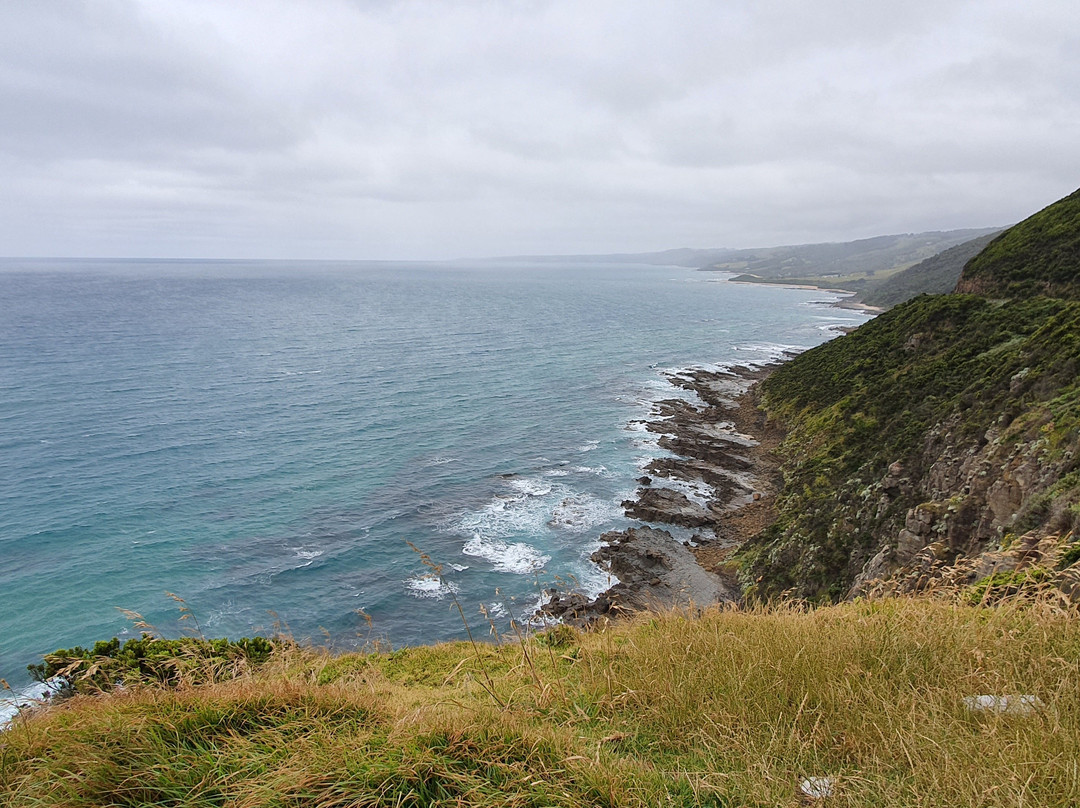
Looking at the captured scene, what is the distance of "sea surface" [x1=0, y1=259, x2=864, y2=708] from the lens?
899 inches

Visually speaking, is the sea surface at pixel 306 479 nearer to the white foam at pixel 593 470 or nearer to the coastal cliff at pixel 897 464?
the white foam at pixel 593 470

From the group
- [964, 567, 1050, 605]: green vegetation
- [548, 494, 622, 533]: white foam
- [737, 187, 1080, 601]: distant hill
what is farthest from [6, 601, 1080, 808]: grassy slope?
[548, 494, 622, 533]: white foam

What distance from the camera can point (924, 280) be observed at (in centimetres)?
14762

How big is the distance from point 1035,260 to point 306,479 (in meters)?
49.7

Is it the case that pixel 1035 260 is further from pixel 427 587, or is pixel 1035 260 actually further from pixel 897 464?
pixel 427 587

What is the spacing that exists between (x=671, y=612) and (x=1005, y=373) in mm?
22799

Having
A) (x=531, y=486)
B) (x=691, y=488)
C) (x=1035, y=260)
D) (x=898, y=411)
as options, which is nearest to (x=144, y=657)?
(x=531, y=486)

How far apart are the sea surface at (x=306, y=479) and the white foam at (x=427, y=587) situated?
11cm

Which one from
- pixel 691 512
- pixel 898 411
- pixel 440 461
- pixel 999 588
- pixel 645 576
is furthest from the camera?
pixel 440 461

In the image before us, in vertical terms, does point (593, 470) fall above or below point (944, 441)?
below

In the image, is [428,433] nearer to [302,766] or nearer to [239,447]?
[239,447]

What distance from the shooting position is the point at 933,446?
21.3m

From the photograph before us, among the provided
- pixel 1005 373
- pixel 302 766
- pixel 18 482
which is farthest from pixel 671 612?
pixel 18 482

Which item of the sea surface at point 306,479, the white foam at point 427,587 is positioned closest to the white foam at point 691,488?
the sea surface at point 306,479
